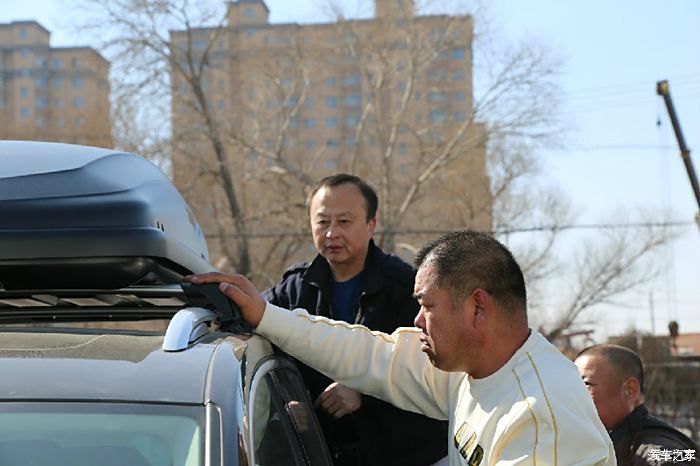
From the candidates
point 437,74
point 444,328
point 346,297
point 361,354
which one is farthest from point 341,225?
point 437,74

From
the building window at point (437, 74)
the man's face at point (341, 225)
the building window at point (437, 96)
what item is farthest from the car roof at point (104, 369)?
the building window at point (437, 96)

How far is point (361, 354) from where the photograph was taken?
3.73m

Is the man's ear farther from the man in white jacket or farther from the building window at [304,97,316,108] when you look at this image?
the building window at [304,97,316,108]

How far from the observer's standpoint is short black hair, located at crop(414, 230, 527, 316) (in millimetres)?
3006

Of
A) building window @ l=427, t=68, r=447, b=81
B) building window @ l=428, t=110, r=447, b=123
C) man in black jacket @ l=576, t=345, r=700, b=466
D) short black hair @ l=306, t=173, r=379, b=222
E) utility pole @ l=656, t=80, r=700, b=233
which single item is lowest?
man in black jacket @ l=576, t=345, r=700, b=466

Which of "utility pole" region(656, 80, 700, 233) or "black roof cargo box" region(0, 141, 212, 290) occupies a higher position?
"utility pole" region(656, 80, 700, 233)

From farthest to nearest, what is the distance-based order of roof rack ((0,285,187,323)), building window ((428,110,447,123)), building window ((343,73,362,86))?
1. building window ((343,73,362,86))
2. building window ((428,110,447,123))
3. roof rack ((0,285,187,323))

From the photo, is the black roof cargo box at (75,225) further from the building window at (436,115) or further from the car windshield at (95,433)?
Answer: the building window at (436,115)

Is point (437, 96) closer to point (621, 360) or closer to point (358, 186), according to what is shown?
point (358, 186)

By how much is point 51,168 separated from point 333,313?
1.40m

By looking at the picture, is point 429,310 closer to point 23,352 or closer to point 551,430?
point 551,430

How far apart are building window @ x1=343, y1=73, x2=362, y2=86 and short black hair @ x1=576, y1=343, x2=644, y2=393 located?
119 feet

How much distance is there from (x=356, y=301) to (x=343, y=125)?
1446 inches

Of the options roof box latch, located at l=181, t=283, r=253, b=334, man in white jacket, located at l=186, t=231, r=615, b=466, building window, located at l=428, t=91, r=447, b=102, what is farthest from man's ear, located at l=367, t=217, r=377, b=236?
building window, located at l=428, t=91, r=447, b=102
